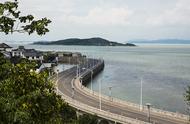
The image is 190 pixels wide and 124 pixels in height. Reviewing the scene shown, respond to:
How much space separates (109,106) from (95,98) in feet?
31.2

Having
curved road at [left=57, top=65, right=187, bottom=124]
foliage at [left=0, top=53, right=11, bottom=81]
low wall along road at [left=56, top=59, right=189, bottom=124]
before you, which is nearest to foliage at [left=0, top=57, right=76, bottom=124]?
foliage at [left=0, top=53, right=11, bottom=81]

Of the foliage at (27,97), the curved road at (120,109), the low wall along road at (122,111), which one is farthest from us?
the curved road at (120,109)

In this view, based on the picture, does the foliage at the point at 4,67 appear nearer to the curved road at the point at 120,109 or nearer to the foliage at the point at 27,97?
the foliage at the point at 27,97

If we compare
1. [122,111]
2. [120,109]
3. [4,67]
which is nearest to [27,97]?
[4,67]

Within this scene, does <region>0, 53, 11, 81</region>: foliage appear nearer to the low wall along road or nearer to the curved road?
the low wall along road

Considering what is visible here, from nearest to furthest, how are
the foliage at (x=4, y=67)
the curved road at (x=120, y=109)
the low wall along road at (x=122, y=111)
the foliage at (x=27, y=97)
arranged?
1. the foliage at (x=27, y=97)
2. the foliage at (x=4, y=67)
3. the low wall along road at (x=122, y=111)
4. the curved road at (x=120, y=109)

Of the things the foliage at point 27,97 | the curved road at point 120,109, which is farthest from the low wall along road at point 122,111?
the foliage at point 27,97

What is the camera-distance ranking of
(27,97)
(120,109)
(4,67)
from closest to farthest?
1. (27,97)
2. (4,67)
3. (120,109)

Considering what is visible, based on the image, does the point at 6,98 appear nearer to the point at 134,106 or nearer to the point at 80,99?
the point at 134,106

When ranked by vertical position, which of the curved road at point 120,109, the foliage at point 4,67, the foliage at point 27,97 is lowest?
the curved road at point 120,109

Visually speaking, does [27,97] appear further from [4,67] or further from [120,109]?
[120,109]

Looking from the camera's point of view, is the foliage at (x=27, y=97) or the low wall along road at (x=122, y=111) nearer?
the foliage at (x=27, y=97)

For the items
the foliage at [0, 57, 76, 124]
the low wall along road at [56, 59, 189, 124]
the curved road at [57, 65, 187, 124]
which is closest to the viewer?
the foliage at [0, 57, 76, 124]

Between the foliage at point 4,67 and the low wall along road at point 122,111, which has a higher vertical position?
the foliage at point 4,67
